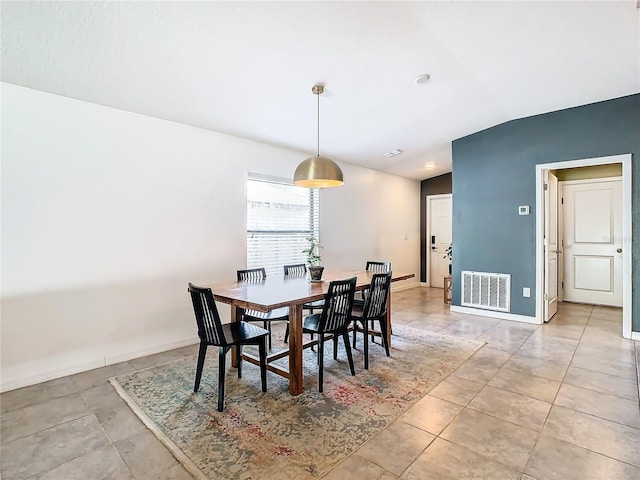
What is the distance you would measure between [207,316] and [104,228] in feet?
5.09

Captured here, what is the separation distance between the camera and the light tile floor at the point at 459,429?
5.70 ft

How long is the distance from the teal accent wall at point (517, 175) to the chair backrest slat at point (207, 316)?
4053mm

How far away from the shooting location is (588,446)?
190 cm

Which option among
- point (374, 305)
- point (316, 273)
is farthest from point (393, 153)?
point (374, 305)

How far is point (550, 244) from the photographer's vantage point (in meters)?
4.65

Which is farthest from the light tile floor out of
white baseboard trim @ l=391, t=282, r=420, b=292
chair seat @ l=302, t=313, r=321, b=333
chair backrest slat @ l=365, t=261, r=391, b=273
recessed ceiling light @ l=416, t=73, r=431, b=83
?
white baseboard trim @ l=391, t=282, r=420, b=292

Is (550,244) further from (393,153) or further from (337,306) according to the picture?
(337,306)

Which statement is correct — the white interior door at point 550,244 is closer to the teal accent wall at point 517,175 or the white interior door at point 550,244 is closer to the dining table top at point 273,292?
the teal accent wall at point 517,175

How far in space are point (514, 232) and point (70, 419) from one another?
17.0 feet

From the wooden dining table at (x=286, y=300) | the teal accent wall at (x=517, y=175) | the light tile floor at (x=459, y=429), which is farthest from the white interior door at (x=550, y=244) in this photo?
the wooden dining table at (x=286, y=300)

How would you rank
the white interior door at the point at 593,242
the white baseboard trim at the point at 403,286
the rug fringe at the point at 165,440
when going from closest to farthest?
1. the rug fringe at the point at 165,440
2. the white interior door at the point at 593,242
3. the white baseboard trim at the point at 403,286

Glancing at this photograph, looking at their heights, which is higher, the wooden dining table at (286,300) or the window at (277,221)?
the window at (277,221)

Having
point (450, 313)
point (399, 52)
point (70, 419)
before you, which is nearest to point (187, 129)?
point (399, 52)

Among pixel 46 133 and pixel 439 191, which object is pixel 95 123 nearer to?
pixel 46 133
